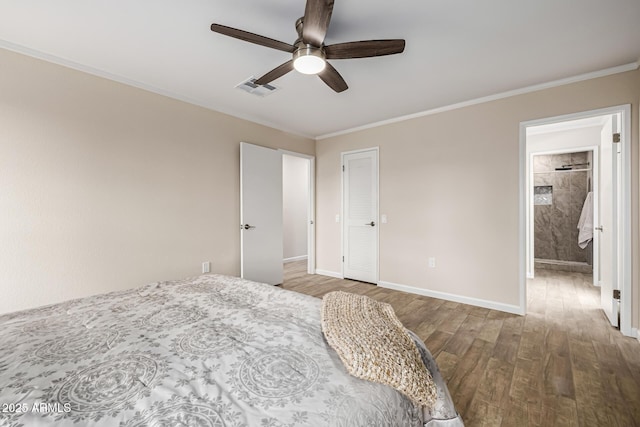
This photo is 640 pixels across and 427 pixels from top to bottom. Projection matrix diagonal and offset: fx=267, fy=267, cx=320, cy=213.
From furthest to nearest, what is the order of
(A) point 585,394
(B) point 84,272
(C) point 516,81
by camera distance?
(C) point 516,81 < (B) point 84,272 < (A) point 585,394

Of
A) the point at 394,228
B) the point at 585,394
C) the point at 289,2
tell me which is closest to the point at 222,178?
the point at 289,2

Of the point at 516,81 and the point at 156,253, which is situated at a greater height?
the point at 516,81

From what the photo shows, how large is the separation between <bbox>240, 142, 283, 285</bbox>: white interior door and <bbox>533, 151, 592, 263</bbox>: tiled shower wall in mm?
5093

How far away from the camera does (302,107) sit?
11.2ft

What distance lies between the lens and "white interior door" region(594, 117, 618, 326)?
2.61 metres

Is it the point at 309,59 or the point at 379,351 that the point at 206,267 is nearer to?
the point at 309,59

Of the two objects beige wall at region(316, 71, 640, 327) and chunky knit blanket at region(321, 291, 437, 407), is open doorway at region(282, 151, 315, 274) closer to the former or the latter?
beige wall at region(316, 71, 640, 327)

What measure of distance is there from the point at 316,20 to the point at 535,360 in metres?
2.84

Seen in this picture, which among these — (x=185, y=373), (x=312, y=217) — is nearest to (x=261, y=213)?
(x=312, y=217)

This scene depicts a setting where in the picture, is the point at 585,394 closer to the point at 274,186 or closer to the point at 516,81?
the point at 516,81

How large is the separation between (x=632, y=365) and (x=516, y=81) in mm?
2602

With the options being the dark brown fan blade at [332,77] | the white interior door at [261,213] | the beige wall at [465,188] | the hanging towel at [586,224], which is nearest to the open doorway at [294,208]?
the white interior door at [261,213]

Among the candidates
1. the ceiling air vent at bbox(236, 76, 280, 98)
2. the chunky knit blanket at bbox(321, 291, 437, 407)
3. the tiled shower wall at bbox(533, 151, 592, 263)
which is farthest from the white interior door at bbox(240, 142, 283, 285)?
the tiled shower wall at bbox(533, 151, 592, 263)

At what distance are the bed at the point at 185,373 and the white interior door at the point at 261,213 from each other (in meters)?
2.26
